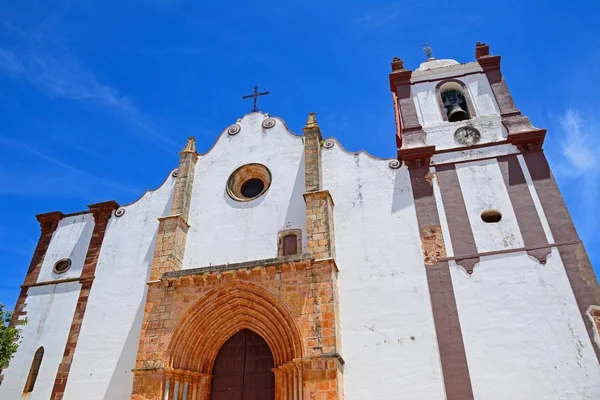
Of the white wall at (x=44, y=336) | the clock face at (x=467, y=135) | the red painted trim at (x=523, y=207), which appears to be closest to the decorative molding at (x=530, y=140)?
the red painted trim at (x=523, y=207)

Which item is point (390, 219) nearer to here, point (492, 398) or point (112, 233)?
point (492, 398)

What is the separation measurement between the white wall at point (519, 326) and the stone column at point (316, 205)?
3.03 meters

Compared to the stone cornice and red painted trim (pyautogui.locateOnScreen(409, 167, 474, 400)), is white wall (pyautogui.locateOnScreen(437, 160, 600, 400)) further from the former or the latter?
the stone cornice

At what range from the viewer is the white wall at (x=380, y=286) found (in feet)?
32.0

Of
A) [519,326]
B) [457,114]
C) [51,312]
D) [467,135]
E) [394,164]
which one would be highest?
[457,114]

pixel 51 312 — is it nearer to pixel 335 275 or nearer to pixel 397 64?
pixel 335 275

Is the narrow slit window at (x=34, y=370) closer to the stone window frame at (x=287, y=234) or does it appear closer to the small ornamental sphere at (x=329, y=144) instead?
the stone window frame at (x=287, y=234)

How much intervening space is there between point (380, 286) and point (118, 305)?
7.02m

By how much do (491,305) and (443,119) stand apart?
18.8 feet

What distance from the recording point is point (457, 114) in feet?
44.7

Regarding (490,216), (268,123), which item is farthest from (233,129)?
(490,216)

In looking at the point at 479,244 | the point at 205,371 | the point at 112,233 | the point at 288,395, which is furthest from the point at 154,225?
the point at 479,244

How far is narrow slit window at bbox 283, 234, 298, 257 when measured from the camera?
11907mm

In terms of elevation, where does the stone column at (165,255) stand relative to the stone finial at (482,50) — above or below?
below
